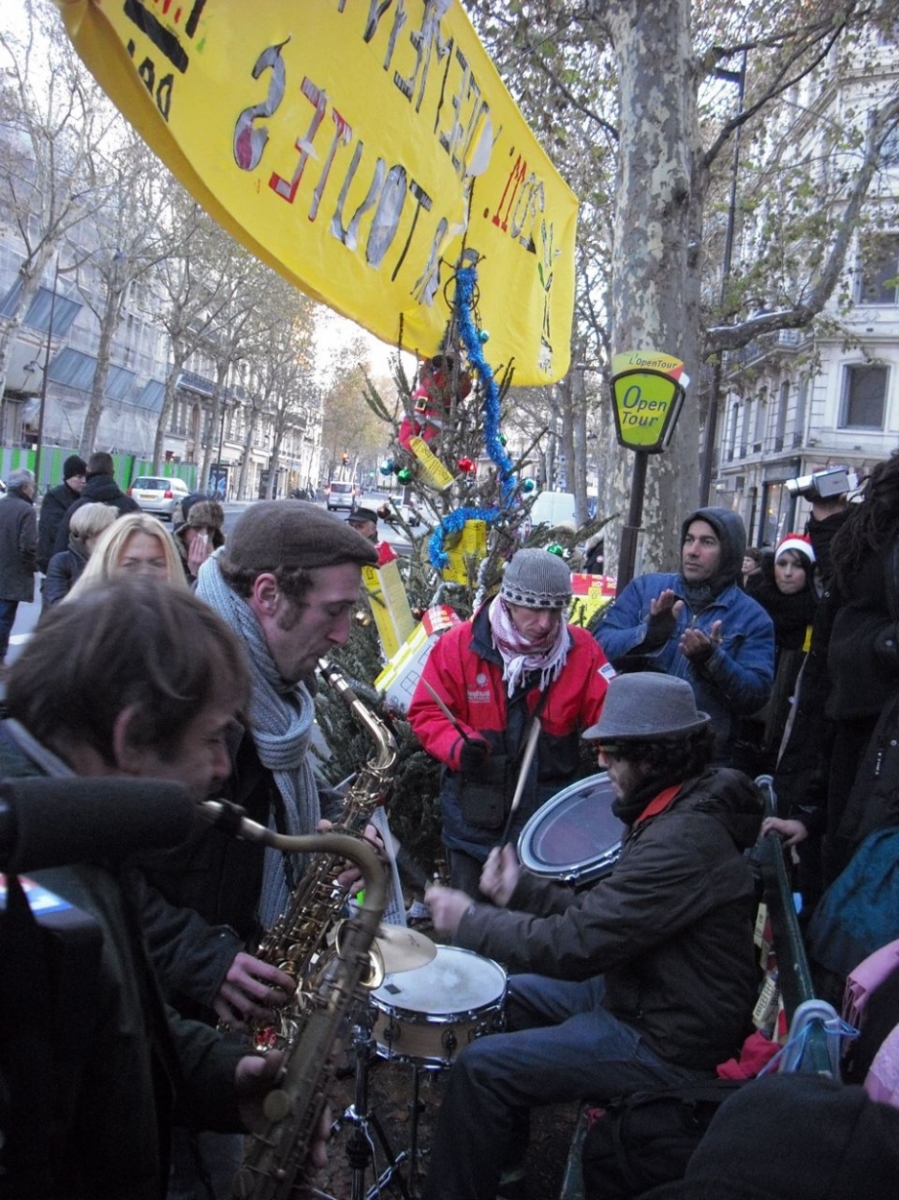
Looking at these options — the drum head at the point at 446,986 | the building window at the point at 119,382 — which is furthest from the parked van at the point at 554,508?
the building window at the point at 119,382

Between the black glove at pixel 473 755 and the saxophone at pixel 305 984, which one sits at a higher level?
the black glove at pixel 473 755

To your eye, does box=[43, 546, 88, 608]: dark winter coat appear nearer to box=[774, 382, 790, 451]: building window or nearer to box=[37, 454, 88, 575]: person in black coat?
box=[37, 454, 88, 575]: person in black coat

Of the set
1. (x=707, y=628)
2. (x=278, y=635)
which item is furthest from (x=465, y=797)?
(x=278, y=635)

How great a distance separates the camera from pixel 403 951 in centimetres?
252

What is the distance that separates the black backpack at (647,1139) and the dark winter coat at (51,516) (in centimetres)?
842

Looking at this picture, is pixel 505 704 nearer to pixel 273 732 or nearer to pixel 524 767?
pixel 524 767

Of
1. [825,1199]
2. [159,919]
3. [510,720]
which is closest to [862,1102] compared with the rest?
[825,1199]

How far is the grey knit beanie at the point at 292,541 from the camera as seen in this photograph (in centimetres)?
234

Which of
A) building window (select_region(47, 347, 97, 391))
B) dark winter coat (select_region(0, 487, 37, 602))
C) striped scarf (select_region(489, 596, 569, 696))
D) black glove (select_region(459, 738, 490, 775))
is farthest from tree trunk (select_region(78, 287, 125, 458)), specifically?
black glove (select_region(459, 738, 490, 775))

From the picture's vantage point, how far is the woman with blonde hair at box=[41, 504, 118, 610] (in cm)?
536

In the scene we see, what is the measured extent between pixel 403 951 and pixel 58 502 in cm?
826

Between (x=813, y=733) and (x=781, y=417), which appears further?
(x=781, y=417)

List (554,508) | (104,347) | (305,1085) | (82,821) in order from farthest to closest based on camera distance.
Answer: (104,347) < (554,508) < (305,1085) < (82,821)

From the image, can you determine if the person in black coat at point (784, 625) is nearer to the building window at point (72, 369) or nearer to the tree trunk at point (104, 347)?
the tree trunk at point (104, 347)
